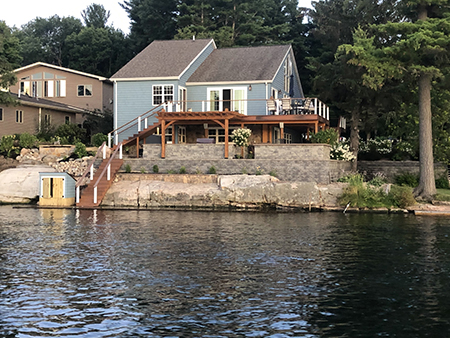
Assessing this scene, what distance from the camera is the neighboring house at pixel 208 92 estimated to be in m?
39.0

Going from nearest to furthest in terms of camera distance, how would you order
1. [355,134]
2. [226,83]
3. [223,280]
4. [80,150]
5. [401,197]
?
[223,280] → [401,197] → [80,150] → [226,83] → [355,134]

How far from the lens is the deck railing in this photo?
37.1 m

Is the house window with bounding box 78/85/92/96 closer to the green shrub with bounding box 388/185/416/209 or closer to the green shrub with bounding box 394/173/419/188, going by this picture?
the green shrub with bounding box 394/173/419/188

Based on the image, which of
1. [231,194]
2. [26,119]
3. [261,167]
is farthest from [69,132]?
[231,194]

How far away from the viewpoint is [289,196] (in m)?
31.1

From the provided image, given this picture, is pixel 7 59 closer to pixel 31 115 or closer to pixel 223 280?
pixel 31 115

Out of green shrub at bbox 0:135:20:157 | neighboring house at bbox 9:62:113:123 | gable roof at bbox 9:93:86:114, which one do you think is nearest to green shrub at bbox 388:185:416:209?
green shrub at bbox 0:135:20:157

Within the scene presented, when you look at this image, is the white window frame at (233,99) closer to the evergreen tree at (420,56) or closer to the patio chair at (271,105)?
the patio chair at (271,105)

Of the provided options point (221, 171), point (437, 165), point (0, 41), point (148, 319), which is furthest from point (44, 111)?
point (148, 319)

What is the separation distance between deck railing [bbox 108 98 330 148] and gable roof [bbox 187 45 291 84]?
169cm

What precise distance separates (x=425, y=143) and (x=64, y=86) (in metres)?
34.5

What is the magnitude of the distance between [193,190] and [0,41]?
60.5 ft

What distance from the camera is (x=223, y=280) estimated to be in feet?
→ 45.8

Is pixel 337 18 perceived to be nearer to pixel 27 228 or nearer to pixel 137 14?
pixel 137 14
